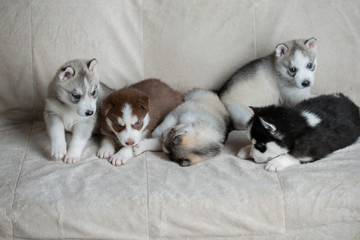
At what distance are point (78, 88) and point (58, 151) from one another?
0.43m

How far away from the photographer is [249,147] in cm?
279

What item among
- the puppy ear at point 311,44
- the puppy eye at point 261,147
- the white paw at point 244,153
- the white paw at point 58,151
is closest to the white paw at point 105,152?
the white paw at point 58,151

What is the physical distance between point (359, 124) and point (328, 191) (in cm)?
78

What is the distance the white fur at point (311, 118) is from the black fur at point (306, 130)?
0.02m

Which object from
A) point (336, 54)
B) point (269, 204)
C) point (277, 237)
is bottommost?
point (277, 237)

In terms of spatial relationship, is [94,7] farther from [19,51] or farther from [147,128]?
Result: [147,128]

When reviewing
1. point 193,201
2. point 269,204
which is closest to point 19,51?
point 193,201

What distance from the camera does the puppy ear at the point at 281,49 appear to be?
3195mm

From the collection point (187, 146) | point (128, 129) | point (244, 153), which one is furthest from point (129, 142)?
point (244, 153)

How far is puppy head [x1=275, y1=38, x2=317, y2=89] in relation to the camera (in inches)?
125

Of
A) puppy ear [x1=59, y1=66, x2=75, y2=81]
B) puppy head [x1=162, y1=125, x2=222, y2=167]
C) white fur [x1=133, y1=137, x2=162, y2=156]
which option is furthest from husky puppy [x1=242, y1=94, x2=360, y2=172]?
puppy ear [x1=59, y1=66, x2=75, y2=81]

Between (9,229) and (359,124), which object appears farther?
(359,124)

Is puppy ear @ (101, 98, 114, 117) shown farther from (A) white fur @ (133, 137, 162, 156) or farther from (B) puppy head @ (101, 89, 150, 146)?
(A) white fur @ (133, 137, 162, 156)

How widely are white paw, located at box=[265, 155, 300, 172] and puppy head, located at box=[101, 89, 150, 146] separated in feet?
2.83
